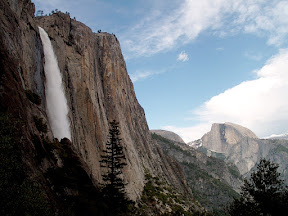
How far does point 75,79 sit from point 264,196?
29016 mm

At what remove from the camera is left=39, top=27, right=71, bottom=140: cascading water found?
3046cm

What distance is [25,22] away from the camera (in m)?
30.9

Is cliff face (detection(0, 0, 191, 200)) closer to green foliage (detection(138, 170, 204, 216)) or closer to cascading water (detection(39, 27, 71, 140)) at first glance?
cascading water (detection(39, 27, 71, 140))

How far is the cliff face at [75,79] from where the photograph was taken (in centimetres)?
1877

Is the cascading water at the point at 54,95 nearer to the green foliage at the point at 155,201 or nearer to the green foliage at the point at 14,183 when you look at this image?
the green foliage at the point at 14,183

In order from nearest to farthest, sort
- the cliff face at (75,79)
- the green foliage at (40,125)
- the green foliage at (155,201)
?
the cliff face at (75,79) < the green foliage at (40,125) < the green foliage at (155,201)

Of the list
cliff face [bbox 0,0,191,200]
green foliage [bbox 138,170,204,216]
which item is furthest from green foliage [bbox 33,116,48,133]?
green foliage [bbox 138,170,204,216]

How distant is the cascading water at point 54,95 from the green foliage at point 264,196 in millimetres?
21276

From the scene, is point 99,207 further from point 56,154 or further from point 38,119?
point 38,119

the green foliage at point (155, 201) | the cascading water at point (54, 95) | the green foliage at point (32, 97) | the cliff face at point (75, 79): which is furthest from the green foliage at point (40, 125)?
the green foliage at point (155, 201)

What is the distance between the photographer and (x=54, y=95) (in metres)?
33.0

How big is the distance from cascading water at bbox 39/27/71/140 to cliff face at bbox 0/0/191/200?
1.23 meters

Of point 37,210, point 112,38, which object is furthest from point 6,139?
point 112,38

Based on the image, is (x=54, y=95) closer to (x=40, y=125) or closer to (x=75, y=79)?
(x=75, y=79)
